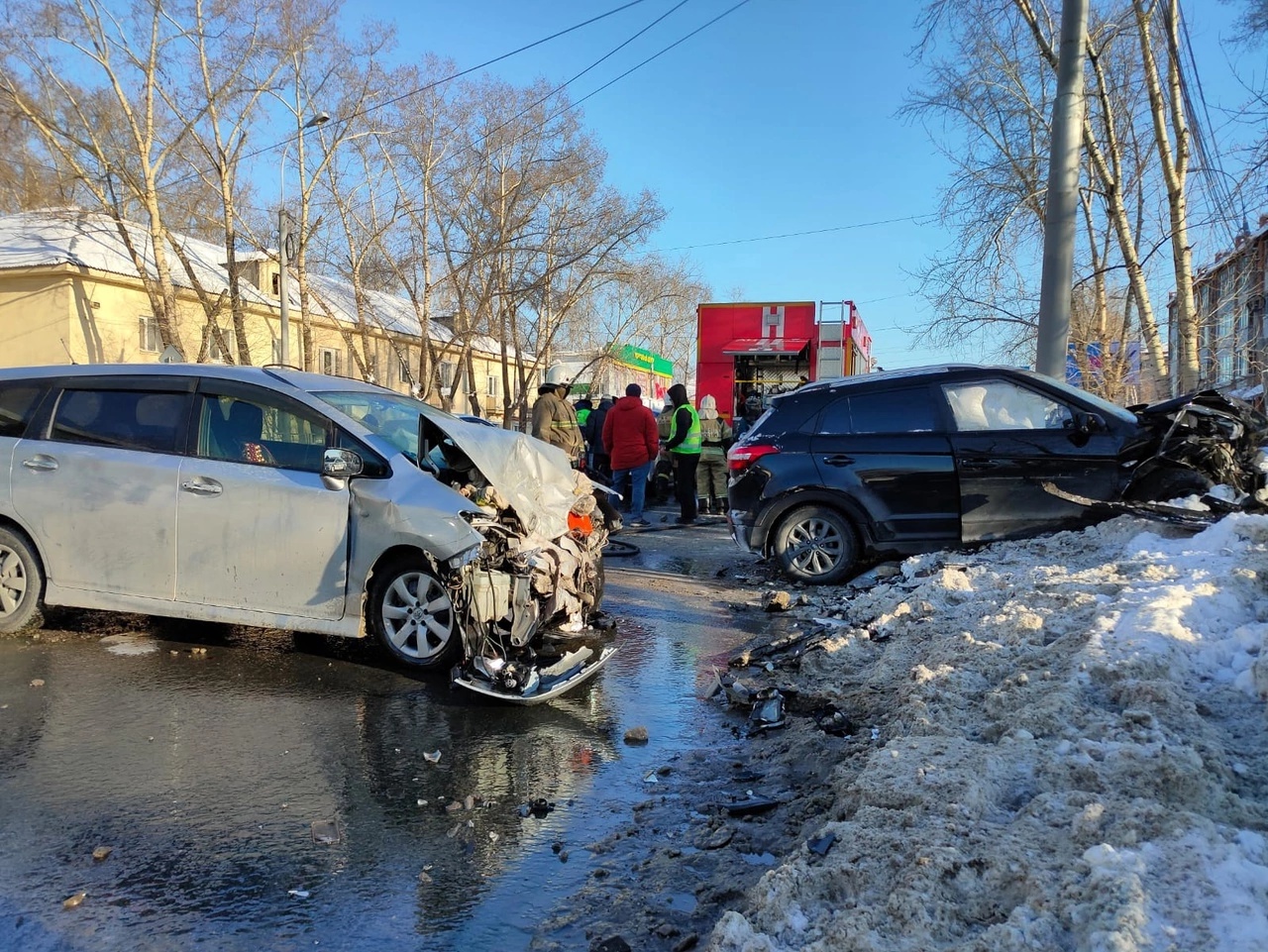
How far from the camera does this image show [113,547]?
5.45m

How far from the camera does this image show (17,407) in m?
5.88

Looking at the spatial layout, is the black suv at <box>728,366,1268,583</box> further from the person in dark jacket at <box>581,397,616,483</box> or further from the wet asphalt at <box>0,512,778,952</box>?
the person in dark jacket at <box>581,397,616,483</box>

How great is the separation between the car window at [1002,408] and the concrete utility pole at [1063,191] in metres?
1.85

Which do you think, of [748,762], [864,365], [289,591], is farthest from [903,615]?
[864,365]

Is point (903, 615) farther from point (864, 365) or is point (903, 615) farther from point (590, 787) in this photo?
point (864, 365)

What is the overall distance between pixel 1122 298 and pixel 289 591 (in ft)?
73.8

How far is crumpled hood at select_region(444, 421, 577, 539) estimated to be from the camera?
5441mm

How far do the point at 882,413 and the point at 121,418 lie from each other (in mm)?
6041

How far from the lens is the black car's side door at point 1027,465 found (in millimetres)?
7301

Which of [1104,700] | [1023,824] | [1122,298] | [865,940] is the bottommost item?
[865,940]

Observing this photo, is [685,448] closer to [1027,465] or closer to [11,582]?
[1027,465]

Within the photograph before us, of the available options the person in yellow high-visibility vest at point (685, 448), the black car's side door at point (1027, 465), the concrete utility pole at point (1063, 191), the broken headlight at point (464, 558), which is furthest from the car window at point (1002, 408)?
the person in yellow high-visibility vest at point (685, 448)

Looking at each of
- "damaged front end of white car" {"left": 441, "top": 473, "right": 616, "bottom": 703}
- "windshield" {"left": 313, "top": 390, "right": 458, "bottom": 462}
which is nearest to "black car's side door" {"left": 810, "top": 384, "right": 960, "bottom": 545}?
"damaged front end of white car" {"left": 441, "top": 473, "right": 616, "bottom": 703}

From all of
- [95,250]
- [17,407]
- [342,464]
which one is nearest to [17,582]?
[17,407]
